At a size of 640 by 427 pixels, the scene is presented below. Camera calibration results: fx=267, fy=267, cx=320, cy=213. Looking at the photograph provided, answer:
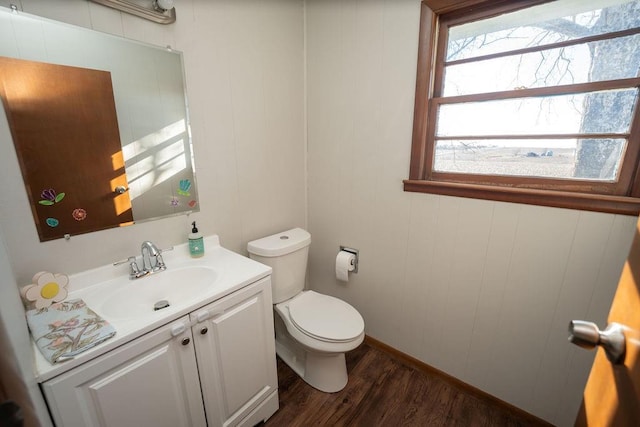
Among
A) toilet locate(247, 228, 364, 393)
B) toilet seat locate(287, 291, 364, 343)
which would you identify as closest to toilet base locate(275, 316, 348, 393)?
toilet locate(247, 228, 364, 393)

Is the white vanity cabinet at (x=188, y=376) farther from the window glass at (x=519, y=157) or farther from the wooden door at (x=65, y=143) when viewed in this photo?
the window glass at (x=519, y=157)

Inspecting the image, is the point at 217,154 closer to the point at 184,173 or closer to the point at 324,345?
the point at 184,173

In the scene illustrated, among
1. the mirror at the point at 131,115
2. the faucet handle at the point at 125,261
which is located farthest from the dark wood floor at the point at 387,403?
the mirror at the point at 131,115

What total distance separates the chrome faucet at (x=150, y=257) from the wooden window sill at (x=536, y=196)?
1310 mm

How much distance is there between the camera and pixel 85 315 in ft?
2.97

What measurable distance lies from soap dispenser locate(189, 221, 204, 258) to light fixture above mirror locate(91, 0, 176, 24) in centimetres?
91

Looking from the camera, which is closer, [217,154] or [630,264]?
[630,264]

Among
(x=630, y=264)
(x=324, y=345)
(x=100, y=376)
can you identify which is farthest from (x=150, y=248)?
(x=630, y=264)

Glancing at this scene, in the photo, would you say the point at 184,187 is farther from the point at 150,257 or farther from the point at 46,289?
the point at 46,289

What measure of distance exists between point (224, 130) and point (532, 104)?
1509mm

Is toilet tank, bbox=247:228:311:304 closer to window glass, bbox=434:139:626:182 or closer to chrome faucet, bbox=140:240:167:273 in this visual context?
chrome faucet, bbox=140:240:167:273

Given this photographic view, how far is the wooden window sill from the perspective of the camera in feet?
3.38

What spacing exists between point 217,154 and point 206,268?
61 cm

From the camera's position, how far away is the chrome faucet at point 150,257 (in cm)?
117
